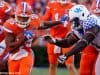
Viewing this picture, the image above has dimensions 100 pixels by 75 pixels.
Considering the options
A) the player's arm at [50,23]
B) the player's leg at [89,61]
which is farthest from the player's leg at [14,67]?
the player's arm at [50,23]

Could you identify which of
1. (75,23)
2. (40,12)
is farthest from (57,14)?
(40,12)

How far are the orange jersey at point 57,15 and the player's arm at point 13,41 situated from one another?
5.94ft

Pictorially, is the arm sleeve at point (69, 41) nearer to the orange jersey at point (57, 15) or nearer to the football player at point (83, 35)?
the football player at point (83, 35)

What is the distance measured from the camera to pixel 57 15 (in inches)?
395

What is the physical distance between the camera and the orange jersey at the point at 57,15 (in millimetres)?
9961

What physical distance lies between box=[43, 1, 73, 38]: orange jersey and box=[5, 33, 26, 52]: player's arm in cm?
181

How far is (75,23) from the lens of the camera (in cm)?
784

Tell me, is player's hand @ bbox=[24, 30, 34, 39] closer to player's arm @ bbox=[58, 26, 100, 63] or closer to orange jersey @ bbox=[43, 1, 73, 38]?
player's arm @ bbox=[58, 26, 100, 63]

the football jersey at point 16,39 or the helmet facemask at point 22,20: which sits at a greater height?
the helmet facemask at point 22,20

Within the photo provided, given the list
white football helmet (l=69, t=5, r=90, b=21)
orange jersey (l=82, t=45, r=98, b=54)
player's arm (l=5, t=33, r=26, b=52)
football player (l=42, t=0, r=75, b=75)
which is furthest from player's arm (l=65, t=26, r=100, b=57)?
football player (l=42, t=0, r=75, b=75)

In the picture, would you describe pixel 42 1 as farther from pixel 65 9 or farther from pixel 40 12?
pixel 65 9

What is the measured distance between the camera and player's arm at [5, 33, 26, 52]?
815 centimetres

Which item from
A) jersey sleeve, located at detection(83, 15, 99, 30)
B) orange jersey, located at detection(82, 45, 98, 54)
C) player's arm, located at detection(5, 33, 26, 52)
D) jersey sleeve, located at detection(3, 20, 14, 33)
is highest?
jersey sleeve, located at detection(83, 15, 99, 30)

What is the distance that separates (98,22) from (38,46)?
194 inches
